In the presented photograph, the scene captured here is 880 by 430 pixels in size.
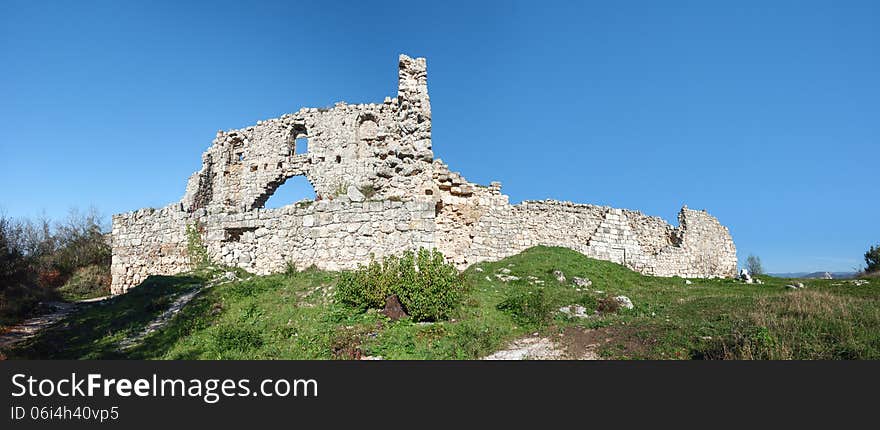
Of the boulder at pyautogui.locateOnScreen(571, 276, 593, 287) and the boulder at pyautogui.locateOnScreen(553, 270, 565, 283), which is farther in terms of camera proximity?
the boulder at pyautogui.locateOnScreen(553, 270, 565, 283)

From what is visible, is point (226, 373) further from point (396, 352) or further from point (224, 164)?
point (224, 164)

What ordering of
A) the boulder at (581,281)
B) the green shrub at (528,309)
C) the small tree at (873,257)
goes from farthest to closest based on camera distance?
the small tree at (873,257), the boulder at (581,281), the green shrub at (528,309)

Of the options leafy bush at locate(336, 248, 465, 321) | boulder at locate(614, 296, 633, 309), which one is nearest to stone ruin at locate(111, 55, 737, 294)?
leafy bush at locate(336, 248, 465, 321)

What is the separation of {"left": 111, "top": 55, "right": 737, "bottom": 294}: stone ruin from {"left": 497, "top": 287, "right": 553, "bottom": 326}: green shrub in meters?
2.07

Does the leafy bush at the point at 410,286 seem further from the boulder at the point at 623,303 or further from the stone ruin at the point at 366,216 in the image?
the boulder at the point at 623,303

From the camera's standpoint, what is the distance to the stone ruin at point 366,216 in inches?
393

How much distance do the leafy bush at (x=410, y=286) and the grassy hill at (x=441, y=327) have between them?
10.2 inches

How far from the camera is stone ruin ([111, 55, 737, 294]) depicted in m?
9.99

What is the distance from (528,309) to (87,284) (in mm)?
17909

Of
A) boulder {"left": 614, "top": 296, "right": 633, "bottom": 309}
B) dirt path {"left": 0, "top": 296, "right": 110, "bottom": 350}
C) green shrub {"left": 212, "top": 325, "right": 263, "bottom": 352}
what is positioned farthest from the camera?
boulder {"left": 614, "top": 296, "right": 633, "bottom": 309}

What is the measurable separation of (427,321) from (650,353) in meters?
3.50

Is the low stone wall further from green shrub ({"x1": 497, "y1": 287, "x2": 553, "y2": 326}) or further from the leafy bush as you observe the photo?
the leafy bush

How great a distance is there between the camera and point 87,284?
1694 centimetres

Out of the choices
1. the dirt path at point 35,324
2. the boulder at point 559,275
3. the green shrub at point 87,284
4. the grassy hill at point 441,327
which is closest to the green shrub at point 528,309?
the grassy hill at point 441,327
